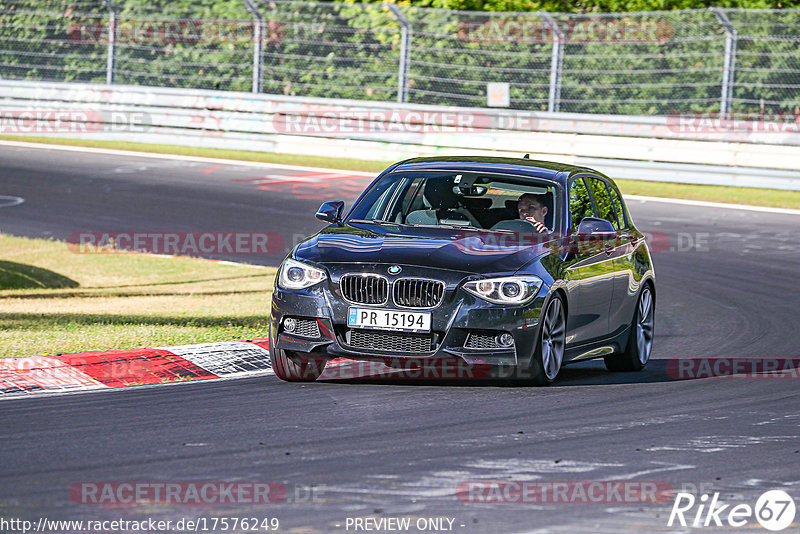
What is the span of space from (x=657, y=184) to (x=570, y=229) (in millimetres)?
15216

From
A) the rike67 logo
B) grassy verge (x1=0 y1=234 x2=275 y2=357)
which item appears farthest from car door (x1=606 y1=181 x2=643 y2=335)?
the rike67 logo

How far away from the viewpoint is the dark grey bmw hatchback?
→ 343 inches

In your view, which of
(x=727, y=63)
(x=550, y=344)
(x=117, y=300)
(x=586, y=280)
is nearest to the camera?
(x=550, y=344)

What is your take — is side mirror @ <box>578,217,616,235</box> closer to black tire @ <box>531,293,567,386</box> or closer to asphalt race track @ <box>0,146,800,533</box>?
black tire @ <box>531,293,567,386</box>

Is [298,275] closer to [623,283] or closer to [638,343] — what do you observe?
[623,283]

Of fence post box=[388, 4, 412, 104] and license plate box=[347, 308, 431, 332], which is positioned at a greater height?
fence post box=[388, 4, 412, 104]

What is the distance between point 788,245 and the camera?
18.5 m

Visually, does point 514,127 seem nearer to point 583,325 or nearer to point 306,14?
point 306,14

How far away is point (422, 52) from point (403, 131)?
5.46ft

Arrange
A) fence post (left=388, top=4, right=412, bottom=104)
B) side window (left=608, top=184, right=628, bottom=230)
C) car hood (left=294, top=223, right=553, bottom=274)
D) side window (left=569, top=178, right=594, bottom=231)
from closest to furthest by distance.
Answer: car hood (left=294, top=223, right=553, bottom=274) → side window (left=569, top=178, right=594, bottom=231) → side window (left=608, top=184, right=628, bottom=230) → fence post (left=388, top=4, right=412, bottom=104)

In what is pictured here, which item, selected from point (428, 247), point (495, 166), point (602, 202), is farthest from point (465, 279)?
point (602, 202)

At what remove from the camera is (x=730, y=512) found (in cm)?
592

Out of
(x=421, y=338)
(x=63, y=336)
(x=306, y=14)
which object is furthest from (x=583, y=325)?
(x=306, y=14)

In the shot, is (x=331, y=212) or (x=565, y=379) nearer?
(x=565, y=379)
